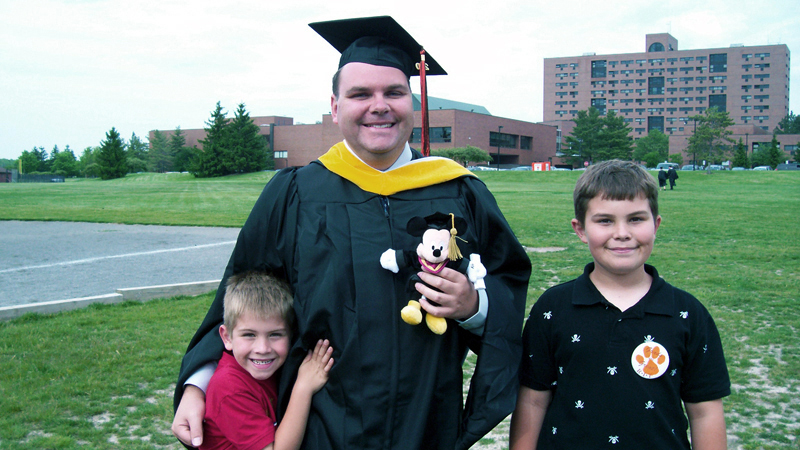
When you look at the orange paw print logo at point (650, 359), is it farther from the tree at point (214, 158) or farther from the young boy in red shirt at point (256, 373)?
the tree at point (214, 158)

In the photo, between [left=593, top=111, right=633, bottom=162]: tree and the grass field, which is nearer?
the grass field

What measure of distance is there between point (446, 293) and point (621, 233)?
66cm

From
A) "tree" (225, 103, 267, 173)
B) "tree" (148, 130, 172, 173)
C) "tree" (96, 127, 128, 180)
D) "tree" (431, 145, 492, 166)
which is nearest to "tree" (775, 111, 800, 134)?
"tree" (431, 145, 492, 166)

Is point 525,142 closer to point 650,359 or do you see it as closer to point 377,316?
point 650,359

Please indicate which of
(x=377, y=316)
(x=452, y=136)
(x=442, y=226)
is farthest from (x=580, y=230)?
(x=452, y=136)

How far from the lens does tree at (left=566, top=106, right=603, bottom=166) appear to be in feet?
223

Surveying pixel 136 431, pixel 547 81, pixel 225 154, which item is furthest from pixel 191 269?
pixel 547 81

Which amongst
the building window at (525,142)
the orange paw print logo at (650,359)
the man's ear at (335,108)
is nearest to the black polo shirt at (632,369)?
the orange paw print logo at (650,359)

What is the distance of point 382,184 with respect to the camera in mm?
1973

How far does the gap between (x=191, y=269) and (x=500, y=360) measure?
721 cm

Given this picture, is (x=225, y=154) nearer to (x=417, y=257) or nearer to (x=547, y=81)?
(x=417, y=257)

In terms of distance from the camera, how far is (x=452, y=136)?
202 ft

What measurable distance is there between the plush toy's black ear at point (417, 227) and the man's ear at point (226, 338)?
2.56ft

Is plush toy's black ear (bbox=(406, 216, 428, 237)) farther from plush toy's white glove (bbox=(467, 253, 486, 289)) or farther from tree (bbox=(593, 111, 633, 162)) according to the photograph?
tree (bbox=(593, 111, 633, 162))
